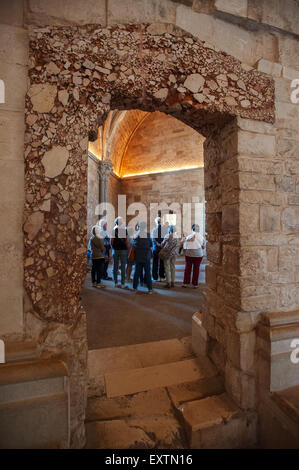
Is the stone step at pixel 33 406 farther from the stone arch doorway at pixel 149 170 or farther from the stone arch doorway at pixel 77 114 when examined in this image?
the stone arch doorway at pixel 149 170

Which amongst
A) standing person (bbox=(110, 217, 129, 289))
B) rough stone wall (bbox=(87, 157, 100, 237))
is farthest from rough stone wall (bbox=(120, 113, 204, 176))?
standing person (bbox=(110, 217, 129, 289))

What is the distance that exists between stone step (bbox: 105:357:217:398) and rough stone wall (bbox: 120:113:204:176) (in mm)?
9558

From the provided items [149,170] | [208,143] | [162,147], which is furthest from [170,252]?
[162,147]

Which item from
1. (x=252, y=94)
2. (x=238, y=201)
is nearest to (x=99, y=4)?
(x=252, y=94)

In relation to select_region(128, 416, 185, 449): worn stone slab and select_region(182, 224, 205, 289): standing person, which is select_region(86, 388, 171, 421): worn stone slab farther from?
select_region(182, 224, 205, 289): standing person

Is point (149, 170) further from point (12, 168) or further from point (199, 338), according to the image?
point (12, 168)

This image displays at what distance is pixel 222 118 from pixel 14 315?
223 centimetres

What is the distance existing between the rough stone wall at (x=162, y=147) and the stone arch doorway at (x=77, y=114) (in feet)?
29.5

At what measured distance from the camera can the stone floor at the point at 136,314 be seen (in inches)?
111

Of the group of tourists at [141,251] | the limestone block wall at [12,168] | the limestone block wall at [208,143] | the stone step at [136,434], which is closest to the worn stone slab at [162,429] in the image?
the stone step at [136,434]

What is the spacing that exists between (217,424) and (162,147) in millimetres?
11170

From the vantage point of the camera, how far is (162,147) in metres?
11.2

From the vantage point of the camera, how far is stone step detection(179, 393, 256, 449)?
160 cm

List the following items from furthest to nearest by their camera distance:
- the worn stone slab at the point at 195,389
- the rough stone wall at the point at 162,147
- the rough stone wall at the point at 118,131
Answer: the rough stone wall at the point at 162,147 < the rough stone wall at the point at 118,131 < the worn stone slab at the point at 195,389
